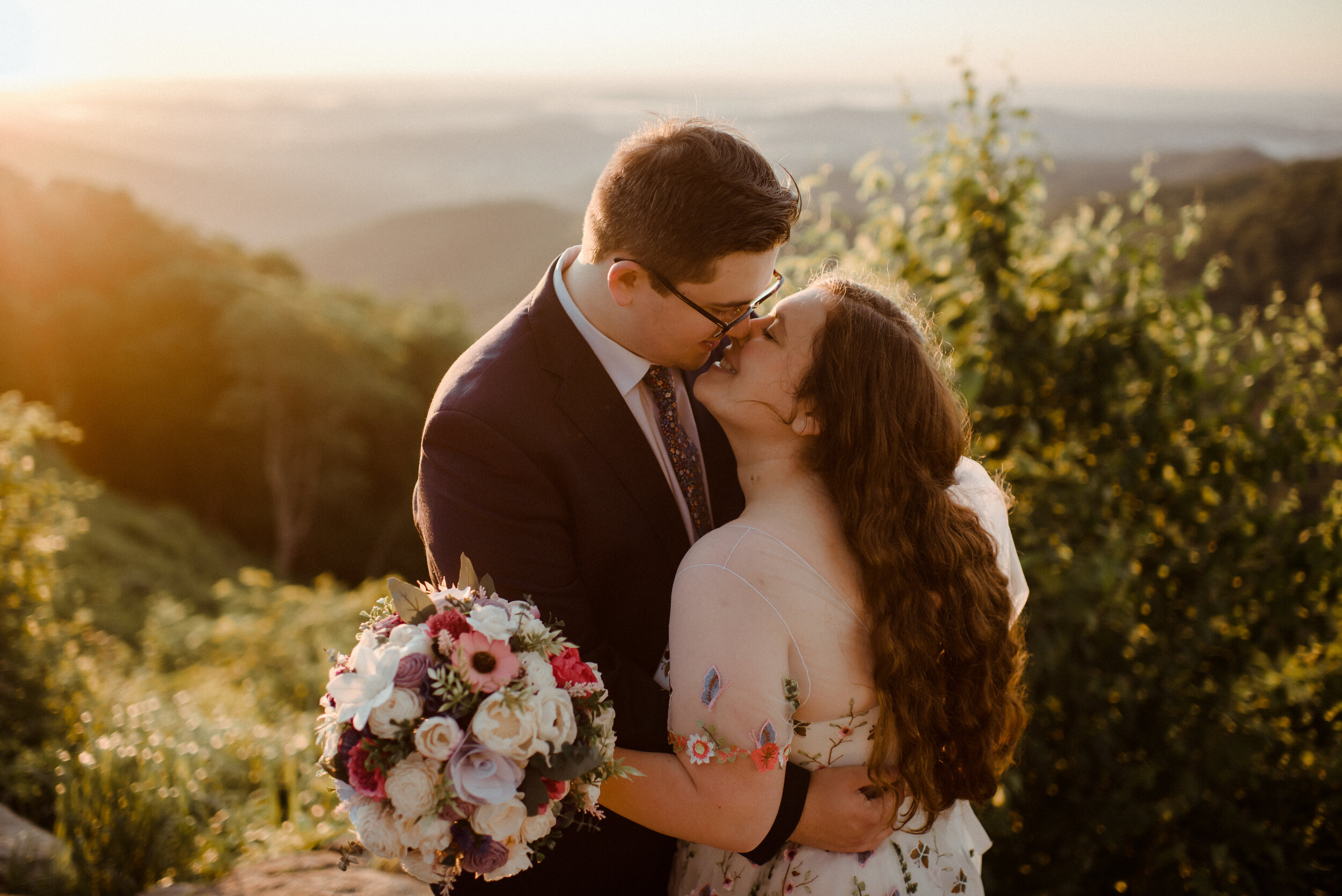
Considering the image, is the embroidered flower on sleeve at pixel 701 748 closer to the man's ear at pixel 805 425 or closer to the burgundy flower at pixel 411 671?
the burgundy flower at pixel 411 671

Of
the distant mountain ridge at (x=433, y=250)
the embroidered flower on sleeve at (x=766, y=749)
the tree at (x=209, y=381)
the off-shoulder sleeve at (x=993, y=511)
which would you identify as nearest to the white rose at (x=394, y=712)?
the embroidered flower on sleeve at (x=766, y=749)

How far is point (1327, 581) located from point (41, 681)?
6433 millimetres

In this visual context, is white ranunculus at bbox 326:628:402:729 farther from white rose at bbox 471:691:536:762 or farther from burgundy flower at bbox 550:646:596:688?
burgundy flower at bbox 550:646:596:688

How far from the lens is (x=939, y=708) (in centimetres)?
218

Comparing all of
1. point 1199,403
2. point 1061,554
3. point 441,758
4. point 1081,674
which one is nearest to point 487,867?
point 441,758

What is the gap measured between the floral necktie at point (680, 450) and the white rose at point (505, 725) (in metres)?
1.14

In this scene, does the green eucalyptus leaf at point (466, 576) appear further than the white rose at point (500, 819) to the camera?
Yes

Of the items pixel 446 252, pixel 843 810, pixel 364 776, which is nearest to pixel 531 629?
pixel 364 776

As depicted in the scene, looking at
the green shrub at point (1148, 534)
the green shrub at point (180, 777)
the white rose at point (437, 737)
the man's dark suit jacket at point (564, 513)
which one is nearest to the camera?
the white rose at point (437, 737)

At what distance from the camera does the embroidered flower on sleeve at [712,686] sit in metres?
1.92

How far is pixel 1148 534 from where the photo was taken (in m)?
3.71

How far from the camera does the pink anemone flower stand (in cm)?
164

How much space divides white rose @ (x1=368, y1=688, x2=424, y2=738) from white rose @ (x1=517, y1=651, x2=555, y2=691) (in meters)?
0.22

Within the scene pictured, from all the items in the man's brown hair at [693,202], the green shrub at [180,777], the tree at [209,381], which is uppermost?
the man's brown hair at [693,202]
